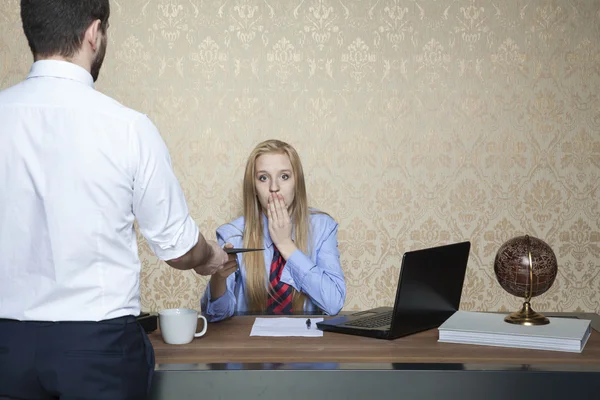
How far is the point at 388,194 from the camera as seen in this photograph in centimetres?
359

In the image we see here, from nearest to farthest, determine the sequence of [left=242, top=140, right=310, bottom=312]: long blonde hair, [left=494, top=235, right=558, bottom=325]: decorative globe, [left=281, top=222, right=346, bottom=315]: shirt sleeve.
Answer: [left=494, top=235, right=558, bottom=325]: decorative globe, [left=281, top=222, right=346, bottom=315]: shirt sleeve, [left=242, top=140, right=310, bottom=312]: long blonde hair

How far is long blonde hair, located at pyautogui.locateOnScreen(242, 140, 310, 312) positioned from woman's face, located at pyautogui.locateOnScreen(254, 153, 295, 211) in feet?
0.06

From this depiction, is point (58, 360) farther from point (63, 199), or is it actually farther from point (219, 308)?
point (219, 308)

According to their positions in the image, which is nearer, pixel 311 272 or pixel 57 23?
pixel 57 23

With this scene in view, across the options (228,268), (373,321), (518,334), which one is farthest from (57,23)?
(518,334)

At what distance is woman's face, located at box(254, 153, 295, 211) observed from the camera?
2773 mm

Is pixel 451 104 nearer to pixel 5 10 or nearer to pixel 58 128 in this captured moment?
pixel 5 10

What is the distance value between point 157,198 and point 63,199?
0.18 metres

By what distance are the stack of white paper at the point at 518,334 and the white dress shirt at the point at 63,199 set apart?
92 cm

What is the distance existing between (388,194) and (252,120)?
2.51ft

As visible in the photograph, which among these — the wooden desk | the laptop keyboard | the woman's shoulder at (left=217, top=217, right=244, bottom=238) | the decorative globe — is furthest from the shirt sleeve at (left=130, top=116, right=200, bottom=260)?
the woman's shoulder at (left=217, top=217, right=244, bottom=238)

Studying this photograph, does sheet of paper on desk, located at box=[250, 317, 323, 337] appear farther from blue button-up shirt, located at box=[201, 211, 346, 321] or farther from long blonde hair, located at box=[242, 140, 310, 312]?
long blonde hair, located at box=[242, 140, 310, 312]

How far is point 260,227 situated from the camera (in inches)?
110

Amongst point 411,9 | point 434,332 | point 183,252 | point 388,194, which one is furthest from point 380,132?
point 183,252
